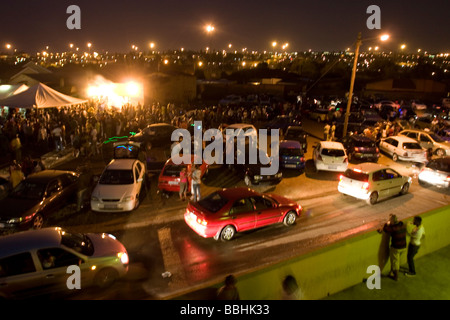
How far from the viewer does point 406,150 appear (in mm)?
17109

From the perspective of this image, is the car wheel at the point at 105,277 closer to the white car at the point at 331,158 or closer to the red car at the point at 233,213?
the red car at the point at 233,213

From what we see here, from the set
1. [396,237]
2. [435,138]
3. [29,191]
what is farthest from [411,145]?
[29,191]

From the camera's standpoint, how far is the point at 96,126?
19.1 m

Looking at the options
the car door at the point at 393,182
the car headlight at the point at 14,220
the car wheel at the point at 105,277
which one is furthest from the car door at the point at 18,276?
the car door at the point at 393,182

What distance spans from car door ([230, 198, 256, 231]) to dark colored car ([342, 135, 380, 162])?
10.1m

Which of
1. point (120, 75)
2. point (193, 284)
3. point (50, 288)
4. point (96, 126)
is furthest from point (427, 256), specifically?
point (120, 75)

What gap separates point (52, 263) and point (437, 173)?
14.4 m

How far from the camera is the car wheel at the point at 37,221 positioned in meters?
9.13

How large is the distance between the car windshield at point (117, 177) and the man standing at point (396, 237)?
7.89 m

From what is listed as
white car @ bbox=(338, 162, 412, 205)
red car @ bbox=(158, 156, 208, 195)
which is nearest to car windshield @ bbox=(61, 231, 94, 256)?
red car @ bbox=(158, 156, 208, 195)

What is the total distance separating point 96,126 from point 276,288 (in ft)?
53.4

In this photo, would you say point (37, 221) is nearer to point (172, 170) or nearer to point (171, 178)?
point (171, 178)

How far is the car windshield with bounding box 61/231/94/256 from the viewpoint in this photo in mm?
6715

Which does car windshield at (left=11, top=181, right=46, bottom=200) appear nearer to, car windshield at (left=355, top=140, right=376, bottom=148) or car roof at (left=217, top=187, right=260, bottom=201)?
car roof at (left=217, top=187, right=260, bottom=201)
